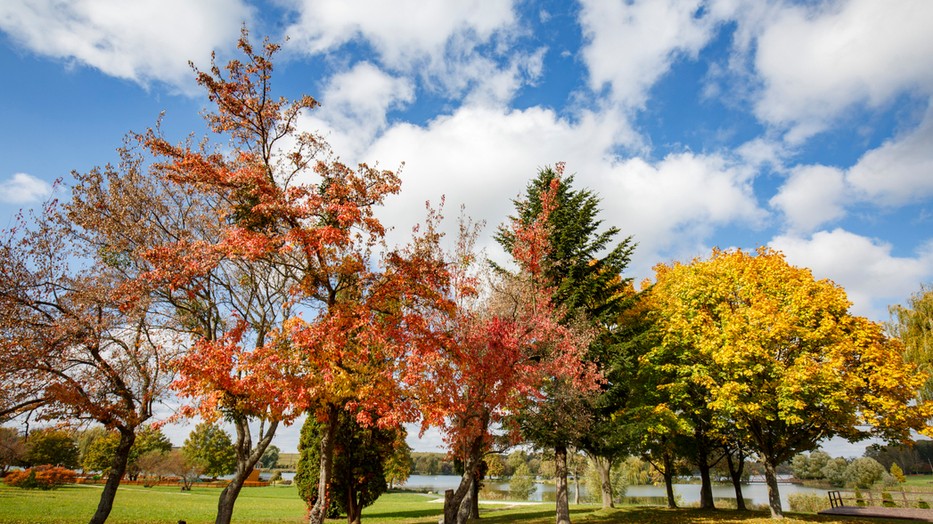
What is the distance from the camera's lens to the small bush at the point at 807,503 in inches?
1163

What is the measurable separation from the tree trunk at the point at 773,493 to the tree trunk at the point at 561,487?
1002 centimetres

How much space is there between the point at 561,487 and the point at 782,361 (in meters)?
11.8

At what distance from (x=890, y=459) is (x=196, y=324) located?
95.5 m

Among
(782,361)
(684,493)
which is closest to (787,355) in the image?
(782,361)

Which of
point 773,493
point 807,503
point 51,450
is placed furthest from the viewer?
point 51,450

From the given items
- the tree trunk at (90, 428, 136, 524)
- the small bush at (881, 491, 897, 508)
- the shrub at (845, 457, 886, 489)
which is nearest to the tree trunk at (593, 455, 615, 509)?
the small bush at (881, 491, 897, 508)

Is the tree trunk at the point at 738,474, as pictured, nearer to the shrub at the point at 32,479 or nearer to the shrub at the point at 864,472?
the shrub at the point at 864,472

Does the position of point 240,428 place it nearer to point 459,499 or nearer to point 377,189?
point 459,499

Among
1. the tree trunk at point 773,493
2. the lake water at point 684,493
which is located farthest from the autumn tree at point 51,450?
the tree trunk at point 773,493

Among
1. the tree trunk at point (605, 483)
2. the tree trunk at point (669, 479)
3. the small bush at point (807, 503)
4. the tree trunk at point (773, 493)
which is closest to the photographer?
the tree trunk at point (773, 493)

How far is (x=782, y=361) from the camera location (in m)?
20.3

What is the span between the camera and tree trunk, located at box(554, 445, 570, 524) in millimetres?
17062

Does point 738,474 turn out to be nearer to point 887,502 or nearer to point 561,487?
point 887,502

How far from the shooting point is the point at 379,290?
11562 mm
